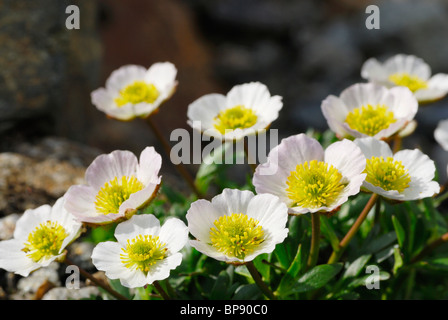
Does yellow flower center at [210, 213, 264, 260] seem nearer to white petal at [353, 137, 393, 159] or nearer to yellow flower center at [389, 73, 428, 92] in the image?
white petal at [353, 137, 393, 159]

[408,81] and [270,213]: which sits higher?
[408,81]

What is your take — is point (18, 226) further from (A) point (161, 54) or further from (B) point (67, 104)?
(A) point (161, 54)

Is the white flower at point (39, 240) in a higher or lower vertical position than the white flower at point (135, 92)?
lower

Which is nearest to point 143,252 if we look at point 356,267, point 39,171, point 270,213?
point 270,213

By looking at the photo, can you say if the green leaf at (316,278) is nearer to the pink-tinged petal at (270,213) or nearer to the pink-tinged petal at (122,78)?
the pink-tinged petal at (270,213)

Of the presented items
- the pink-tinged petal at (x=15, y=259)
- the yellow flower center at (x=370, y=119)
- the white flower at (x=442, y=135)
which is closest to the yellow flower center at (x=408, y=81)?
the white flower at (x=442, y=135)

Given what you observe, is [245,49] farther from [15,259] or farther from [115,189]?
[15,259]
